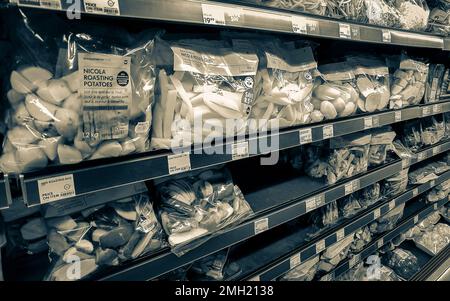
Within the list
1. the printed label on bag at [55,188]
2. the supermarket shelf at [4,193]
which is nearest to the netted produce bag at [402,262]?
the printed label on bag at [55,188]

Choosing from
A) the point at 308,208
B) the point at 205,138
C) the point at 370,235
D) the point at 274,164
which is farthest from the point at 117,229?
the point at 370,235

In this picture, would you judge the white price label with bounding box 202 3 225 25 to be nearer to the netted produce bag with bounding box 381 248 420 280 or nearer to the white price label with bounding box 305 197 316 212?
the white price label with bounding box 305 197 316 212

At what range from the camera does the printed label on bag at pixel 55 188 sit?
64 cm

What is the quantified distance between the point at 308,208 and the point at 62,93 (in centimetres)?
103

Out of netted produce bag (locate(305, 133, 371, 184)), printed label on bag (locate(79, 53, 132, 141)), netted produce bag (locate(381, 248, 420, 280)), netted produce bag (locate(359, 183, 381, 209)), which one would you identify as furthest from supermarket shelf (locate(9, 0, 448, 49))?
netted produce bag (locate(381, 248, 420, 280))

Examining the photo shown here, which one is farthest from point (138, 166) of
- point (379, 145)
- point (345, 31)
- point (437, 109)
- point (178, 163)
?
point (437, 109)

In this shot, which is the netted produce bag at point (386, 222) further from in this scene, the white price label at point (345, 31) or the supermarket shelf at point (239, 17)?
the white price label at point (345, 31)

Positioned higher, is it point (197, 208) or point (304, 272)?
point (197, 208)

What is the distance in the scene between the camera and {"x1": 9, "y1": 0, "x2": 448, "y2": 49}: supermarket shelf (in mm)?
652

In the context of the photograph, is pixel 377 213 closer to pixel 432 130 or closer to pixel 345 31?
pixel 432 130

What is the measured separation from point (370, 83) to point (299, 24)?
0.65 meters

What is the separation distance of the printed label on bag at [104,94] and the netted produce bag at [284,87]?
1.60 ft

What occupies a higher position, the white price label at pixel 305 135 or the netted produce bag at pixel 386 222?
the white price label at pixel 305 135

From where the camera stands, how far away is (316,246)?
4.61 ft
